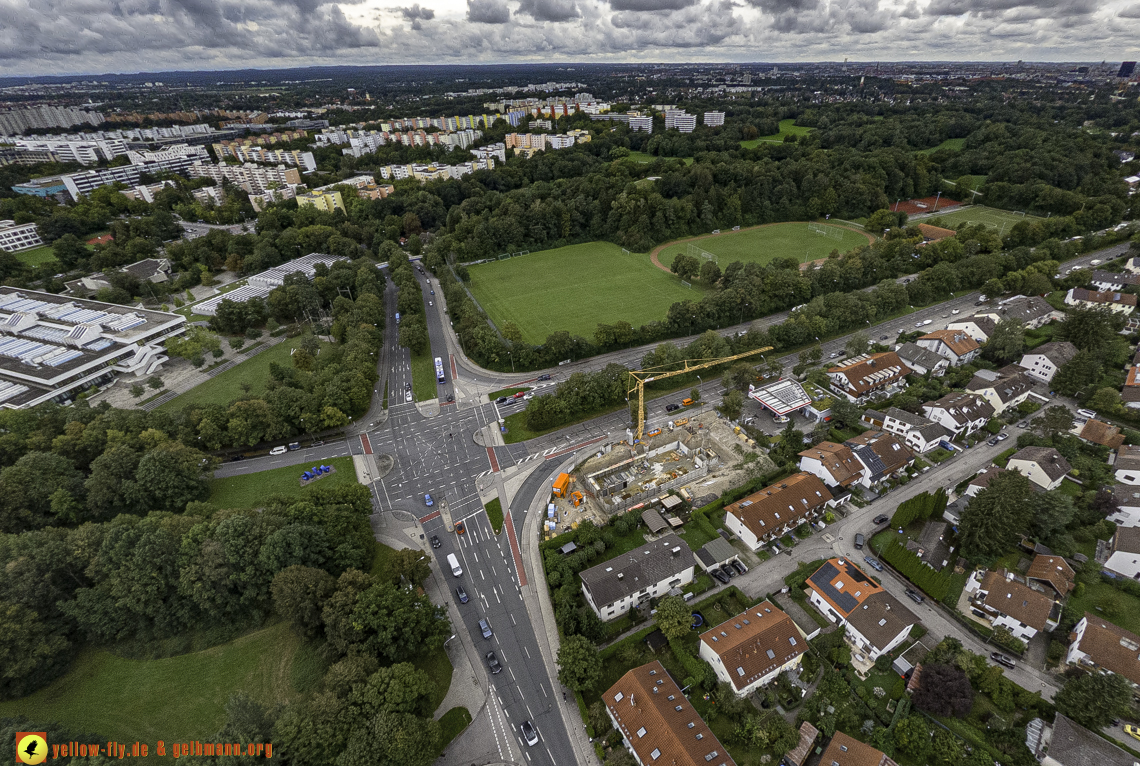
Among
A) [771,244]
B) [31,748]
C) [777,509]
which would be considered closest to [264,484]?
[31,748]

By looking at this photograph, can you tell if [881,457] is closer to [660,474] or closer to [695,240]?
[660,474]

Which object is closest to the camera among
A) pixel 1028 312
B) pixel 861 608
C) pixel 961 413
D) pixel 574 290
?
pixel 861 608

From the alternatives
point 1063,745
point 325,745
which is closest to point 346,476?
point 325,745

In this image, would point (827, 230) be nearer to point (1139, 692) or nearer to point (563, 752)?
point (1139, 692)

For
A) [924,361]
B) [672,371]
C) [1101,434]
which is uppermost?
[672,371]

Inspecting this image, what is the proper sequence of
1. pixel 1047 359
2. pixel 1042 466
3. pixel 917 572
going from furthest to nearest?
pixel 1047 359 < pixel 1042 466 < pixel 917 572

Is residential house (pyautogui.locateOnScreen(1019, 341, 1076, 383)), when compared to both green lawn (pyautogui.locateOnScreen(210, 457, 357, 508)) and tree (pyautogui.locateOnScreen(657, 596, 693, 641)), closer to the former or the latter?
tree (pyautogui.locateOnScreen(657, 596, 693, 641))

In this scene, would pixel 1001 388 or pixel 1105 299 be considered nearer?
pixel 1001 388
